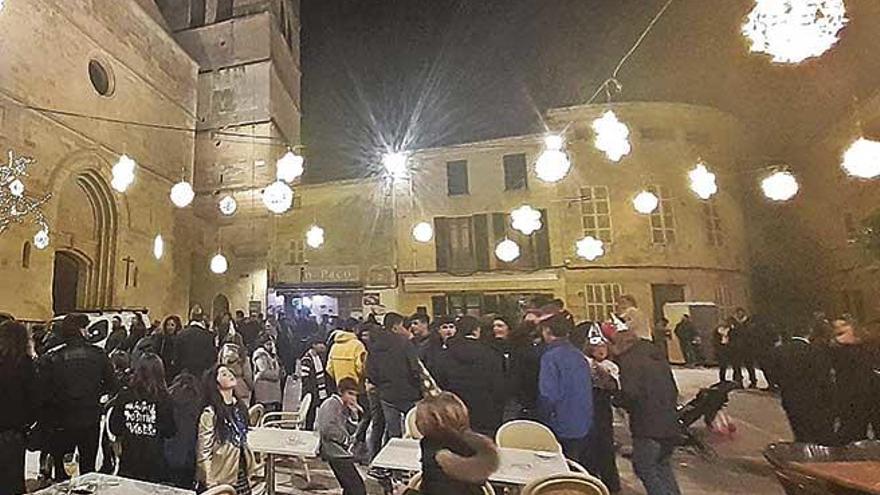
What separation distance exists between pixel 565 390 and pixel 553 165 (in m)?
1.29

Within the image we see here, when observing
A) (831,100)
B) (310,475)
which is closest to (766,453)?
(831,100)

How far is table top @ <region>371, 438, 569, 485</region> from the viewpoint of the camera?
8.29 feet

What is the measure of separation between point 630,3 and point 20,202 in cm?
389

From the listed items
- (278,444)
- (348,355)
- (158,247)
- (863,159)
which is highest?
(863,159)

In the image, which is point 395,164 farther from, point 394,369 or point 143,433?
point 143,433

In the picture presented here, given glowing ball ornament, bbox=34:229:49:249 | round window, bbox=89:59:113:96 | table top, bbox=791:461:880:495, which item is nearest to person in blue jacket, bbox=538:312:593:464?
table top, bbox=791:461:880:495

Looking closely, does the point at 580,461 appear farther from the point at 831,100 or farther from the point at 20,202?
the point at 20,202

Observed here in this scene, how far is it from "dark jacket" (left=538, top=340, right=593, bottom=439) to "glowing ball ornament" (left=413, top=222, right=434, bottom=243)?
3.07ft

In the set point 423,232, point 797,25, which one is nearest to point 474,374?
point 423,232

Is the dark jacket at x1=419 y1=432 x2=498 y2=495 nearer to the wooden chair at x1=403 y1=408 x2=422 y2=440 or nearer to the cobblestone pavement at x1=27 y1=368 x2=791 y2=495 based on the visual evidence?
the wooden chair at x1=403 y1=408 x2=422 y2=440

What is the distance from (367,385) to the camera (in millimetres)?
3074

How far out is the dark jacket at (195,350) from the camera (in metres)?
3.06

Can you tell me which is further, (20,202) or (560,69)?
(560,69)

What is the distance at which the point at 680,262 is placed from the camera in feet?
9.53
